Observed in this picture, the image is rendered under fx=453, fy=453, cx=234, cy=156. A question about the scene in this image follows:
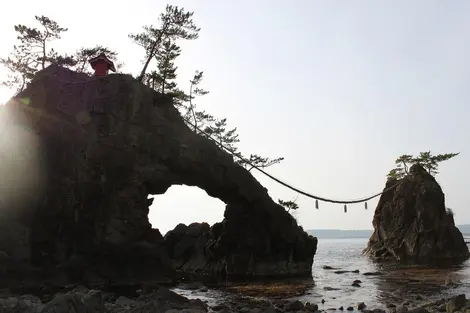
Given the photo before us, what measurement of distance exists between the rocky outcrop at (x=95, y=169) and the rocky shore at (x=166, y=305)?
5831 millimetres

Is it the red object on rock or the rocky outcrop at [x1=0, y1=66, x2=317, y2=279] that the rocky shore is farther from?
the red object on rock

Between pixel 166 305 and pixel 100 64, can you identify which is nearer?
pixel 166 305

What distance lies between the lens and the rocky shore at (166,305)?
36.6 ft

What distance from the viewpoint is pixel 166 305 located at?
48.8 ft

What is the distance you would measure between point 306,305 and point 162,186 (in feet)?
48.2

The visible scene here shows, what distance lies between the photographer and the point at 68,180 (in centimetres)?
2658

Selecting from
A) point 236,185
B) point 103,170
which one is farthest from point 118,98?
point 236,185

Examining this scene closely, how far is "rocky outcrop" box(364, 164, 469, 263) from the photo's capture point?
165ft

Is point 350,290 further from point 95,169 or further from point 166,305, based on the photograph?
point 95,169

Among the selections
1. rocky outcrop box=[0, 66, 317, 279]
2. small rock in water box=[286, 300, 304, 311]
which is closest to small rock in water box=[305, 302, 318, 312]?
small rock in water box=[286, 300, 304, 311]

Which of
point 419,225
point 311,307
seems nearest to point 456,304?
point 311,307

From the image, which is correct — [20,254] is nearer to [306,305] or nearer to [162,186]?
[162,186]

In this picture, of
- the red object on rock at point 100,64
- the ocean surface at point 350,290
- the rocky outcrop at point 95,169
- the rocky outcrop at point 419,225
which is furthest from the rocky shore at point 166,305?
the rocky outcrop at point 419,225

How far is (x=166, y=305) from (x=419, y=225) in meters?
43.6
